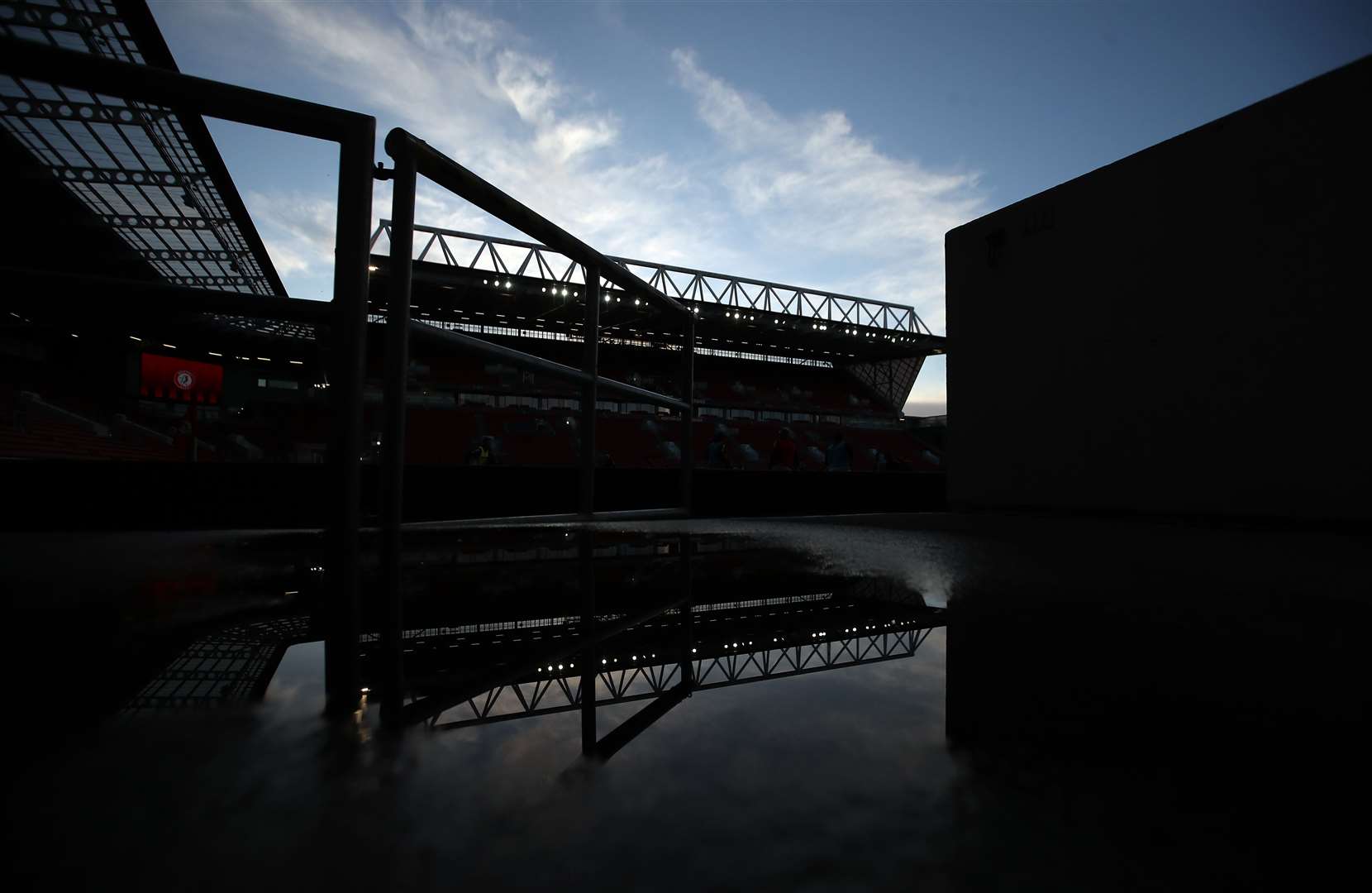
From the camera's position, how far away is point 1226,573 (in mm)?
1223

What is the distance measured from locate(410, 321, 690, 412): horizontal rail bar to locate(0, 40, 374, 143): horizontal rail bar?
1.19ft

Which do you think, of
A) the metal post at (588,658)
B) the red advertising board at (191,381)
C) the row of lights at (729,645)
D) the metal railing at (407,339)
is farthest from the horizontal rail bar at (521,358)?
the red advertising board at (191,381)

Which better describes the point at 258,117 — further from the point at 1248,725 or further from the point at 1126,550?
the point at 1126,550

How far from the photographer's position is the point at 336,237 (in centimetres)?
100

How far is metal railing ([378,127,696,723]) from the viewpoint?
87 centimetres

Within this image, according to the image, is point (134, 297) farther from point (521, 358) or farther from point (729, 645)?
point (729, 645)

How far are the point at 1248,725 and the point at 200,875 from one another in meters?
0.61

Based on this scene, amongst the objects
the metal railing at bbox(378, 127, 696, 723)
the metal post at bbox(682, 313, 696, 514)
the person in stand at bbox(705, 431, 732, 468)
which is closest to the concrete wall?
the person in stand at bbox(705, 431, 732, 468)

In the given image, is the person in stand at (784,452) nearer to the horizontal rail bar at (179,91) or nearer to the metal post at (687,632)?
the metal post at (687,632)

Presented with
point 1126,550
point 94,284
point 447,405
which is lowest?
point 1126,550

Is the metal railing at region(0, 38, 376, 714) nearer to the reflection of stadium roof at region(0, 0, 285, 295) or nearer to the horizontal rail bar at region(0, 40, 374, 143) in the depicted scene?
the horizontal rail bar at region(0, 40, 374, 143)

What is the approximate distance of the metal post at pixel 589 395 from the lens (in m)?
1.77

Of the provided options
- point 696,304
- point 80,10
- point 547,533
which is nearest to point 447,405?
point 696,304

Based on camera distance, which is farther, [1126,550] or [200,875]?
[1126,550]
